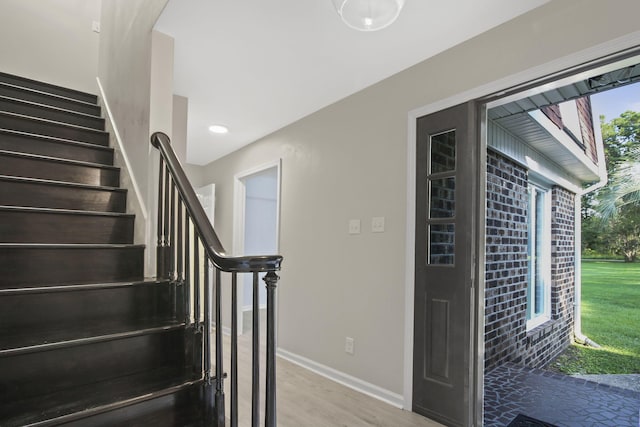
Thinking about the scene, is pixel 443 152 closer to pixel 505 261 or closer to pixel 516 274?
pixel 505 261

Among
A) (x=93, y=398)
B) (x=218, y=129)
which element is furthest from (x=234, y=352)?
(x=218, y=129)

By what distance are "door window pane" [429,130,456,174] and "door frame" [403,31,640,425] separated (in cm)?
14

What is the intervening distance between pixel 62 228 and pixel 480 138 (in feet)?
8.13

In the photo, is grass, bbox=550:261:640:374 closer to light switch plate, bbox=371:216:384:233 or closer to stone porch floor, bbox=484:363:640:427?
stone porch floor, bbox=484:363:640:427

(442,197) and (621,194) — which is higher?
(621,194)

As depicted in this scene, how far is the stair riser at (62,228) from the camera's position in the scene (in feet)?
6.34

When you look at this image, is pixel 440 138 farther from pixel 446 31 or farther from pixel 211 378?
pixel 211 378

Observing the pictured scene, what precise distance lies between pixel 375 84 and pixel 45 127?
248 cm

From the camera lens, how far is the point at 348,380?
293 centimetres

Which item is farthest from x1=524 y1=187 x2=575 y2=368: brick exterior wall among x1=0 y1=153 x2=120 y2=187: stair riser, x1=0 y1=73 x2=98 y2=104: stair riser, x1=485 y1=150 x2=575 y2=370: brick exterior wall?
x1=0 y1=73 x2=98 y2=104: stair riser

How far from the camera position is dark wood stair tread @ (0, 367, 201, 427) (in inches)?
50.2

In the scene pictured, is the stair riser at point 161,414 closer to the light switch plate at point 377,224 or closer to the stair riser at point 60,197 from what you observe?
the stair riser at point 60,197

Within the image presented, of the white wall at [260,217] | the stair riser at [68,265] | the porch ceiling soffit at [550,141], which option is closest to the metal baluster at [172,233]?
the stair riser at [68,265]

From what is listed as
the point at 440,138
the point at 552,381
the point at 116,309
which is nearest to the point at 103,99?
the point at 116,309
